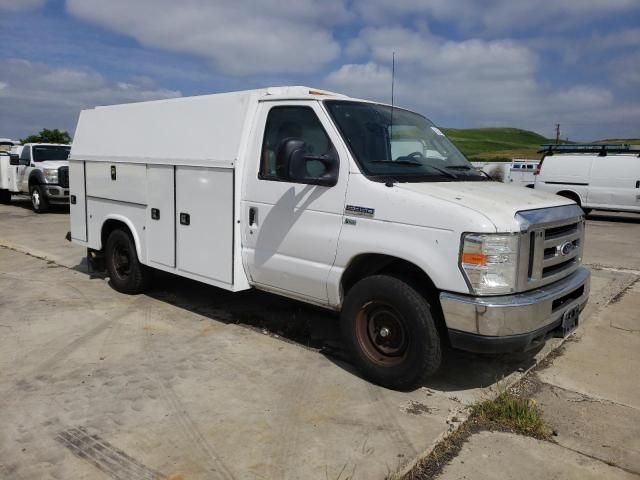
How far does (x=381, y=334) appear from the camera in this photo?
13.9 feet

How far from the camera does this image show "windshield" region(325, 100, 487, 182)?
14.2 ft

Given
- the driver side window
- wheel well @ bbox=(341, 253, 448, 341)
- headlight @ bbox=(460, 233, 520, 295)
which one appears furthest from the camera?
the driver side window

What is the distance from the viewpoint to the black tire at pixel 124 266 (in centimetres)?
640

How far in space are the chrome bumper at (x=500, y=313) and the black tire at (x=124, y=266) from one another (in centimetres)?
394

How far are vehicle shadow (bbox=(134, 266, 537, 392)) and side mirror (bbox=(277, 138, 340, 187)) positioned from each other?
1.56 m

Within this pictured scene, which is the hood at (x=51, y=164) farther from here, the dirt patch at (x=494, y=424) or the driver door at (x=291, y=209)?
the dirt patch at (x=494, y=424)

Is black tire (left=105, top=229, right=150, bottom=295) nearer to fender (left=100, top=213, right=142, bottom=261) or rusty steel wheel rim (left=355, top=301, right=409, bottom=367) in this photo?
fender (left=100, top=213, right=142, bottom=261)

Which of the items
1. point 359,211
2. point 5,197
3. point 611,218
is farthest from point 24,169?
point 611,218

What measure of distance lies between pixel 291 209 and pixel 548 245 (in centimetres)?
199

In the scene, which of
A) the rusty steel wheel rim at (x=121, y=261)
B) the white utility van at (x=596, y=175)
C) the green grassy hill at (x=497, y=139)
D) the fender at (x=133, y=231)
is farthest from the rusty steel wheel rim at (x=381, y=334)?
the green grassy hill at (x=497, y=139)

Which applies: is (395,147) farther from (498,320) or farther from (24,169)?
(24,169)

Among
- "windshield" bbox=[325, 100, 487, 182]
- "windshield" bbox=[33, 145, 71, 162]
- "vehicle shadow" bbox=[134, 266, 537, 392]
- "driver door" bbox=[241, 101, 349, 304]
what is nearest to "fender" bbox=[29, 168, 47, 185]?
"windshield" bbox=[33, 145, 71, 162]

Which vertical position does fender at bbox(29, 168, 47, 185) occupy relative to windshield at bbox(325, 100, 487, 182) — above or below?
below

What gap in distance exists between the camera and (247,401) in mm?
3971
